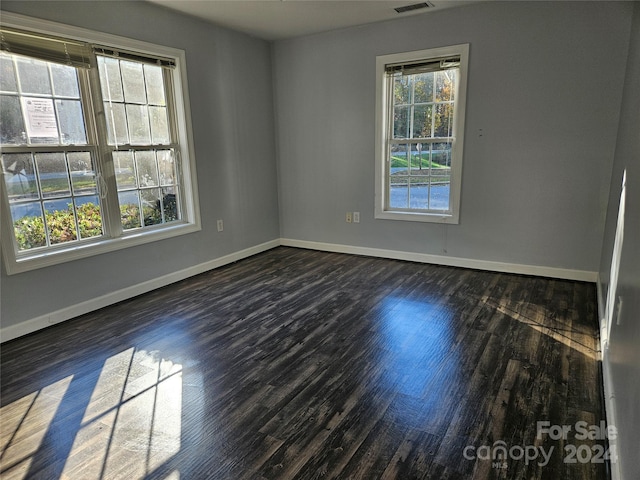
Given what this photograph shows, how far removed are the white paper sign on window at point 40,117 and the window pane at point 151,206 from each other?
912mm

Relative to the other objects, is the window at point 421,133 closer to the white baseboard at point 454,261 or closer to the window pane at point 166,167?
the white baseboard at point 454,261

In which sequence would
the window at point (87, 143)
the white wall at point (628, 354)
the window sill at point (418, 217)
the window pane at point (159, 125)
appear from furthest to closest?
the window sill at point (418, 217)
the window pane at point (159, 125)
the window at point (87, 143)
the white wall at point (628, 354)

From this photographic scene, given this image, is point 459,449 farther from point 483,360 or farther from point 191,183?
point 191,183

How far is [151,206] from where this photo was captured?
12.7ft

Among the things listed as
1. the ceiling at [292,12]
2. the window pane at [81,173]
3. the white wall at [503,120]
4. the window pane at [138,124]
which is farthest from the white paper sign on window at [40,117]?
the white wall at [503,120]

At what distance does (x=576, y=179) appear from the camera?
11.9ft

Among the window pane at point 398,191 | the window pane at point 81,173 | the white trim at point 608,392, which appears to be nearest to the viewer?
the white trim at point 608,392

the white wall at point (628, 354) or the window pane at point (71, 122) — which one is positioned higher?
the window pane at point (71, 122)

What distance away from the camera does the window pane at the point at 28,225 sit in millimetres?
2877

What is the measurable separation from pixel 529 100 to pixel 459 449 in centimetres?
323

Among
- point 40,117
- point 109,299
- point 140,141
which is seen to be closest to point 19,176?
point 40,117

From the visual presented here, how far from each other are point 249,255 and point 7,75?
2.88 meters

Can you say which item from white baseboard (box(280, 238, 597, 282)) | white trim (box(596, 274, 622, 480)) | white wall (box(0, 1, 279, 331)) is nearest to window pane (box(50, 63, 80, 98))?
white wall (box(0, 1, 279, 331))

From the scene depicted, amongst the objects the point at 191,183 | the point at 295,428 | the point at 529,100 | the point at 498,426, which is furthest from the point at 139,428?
the point at 529,100
